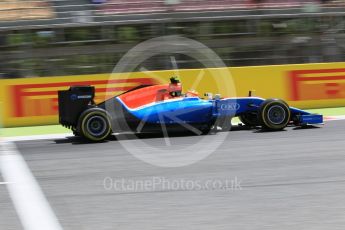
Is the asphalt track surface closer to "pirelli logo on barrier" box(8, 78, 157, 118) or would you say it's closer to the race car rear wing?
the race car rear wing

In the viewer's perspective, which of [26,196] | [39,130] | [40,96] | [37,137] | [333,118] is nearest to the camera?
[26,196]

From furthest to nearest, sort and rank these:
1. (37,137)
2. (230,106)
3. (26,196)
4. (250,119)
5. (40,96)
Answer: (40,96) → (37,137) → (250,119) → (230,106) → (26,196)

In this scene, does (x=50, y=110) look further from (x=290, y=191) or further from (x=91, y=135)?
(x=290, y=191)

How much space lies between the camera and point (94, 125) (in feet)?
36.1

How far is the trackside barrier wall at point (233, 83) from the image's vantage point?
14.2 metres

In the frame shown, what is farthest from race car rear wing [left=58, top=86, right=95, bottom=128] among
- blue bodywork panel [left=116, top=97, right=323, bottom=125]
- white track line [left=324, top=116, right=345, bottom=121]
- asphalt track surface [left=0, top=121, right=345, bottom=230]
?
white track line [left=324, top=116, right=345, bottom=121]

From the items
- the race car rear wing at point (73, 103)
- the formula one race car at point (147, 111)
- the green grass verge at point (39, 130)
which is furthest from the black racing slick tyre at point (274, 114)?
the race car rear wing at point (73, 103)

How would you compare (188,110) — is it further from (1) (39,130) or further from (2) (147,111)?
(1) (39,130)

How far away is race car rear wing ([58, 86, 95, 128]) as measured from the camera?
436 inches

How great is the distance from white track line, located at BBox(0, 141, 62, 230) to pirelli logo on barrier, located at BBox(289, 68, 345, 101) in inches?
310

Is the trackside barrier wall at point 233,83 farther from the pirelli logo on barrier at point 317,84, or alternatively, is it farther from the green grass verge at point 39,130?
the green grass verge at point 39,130

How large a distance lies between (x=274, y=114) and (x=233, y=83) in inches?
159

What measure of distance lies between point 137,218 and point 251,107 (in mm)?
6279

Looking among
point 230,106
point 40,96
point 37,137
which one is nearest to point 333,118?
point 230,106
